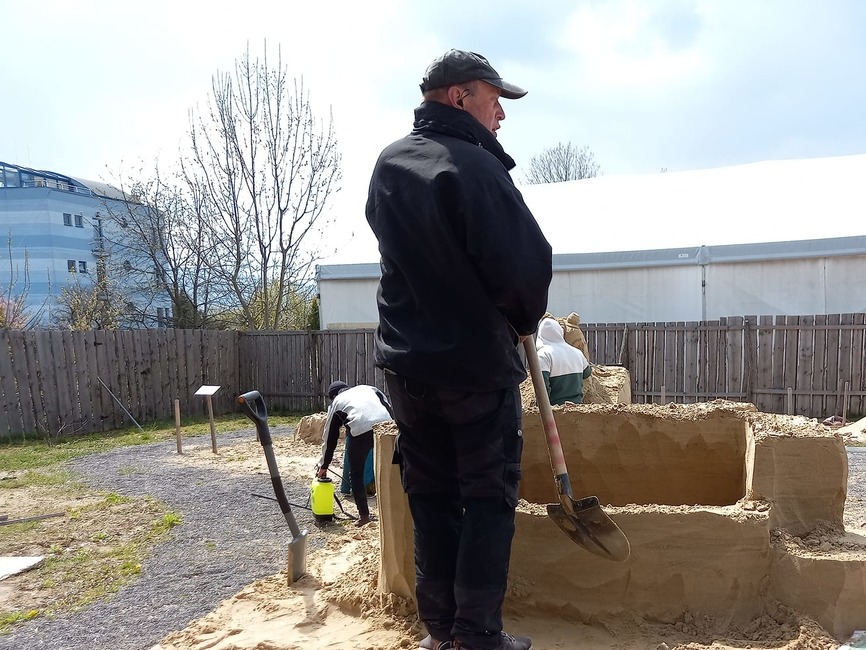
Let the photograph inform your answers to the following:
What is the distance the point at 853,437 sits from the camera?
864 centimetres

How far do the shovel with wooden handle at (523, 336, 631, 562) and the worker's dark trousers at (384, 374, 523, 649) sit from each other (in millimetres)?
154

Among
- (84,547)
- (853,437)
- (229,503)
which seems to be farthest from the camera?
(853,437)

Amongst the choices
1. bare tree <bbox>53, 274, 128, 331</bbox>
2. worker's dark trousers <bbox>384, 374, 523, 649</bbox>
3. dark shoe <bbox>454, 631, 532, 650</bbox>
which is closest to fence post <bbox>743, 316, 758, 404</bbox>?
dark shoe <bbox>454, 631, 532, 650</bbox>

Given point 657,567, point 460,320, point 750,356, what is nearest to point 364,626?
point 657,567

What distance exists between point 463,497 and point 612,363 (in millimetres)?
9899

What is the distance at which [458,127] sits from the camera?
2049 millimetres

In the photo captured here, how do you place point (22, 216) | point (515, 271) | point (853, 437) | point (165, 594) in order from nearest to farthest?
point (515, 271) → point (165, 594) → point (853, 437) → point (22, 216)

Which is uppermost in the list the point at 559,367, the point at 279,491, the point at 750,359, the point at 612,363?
the point at 559,367

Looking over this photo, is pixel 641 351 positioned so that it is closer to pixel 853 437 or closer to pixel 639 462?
pixel 853 437

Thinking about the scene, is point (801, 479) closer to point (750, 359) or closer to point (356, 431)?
point (356, 431)

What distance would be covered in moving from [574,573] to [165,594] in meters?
2.33

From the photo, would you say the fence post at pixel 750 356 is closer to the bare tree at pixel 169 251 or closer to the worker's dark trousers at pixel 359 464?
the worker's dark trousers at pixel 359 464

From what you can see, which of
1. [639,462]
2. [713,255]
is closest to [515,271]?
[639,462]

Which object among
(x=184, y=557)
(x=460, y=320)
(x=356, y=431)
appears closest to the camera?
(x=460, y=320)
